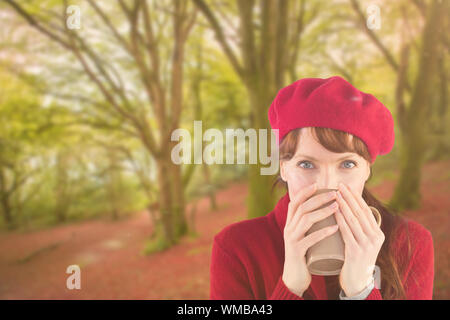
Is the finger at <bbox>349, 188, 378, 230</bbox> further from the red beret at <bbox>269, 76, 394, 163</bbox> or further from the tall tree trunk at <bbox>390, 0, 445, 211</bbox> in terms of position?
the tall tree trunk at <bbox>390, 0, 445, 211</bbox>

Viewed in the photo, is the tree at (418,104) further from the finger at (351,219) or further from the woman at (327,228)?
the finger at (351,219)

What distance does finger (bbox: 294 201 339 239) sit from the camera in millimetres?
643

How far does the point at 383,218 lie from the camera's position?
905 mm

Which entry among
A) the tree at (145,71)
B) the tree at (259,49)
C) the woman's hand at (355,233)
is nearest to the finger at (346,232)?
the woman's hand at (355,233)

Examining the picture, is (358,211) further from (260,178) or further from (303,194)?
(260,178)

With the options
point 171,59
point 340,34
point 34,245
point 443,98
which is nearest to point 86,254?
point 34,245

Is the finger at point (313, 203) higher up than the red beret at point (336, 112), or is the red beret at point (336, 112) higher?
the red beret at point (336, 112)

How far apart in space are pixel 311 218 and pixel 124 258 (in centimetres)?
244

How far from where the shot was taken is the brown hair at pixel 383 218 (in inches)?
28.1

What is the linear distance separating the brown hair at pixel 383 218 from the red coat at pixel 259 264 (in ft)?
0.10

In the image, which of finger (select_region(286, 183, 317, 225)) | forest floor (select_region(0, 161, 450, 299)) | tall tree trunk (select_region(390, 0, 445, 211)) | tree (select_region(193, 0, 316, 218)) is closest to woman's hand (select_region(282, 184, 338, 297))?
finger (select_region(286, 183, 317, 225))

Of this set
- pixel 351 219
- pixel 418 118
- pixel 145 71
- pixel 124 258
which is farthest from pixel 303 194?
pixel 145 71

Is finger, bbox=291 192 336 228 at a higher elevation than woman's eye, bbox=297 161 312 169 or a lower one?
lower

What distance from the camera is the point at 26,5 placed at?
289 centimetres
